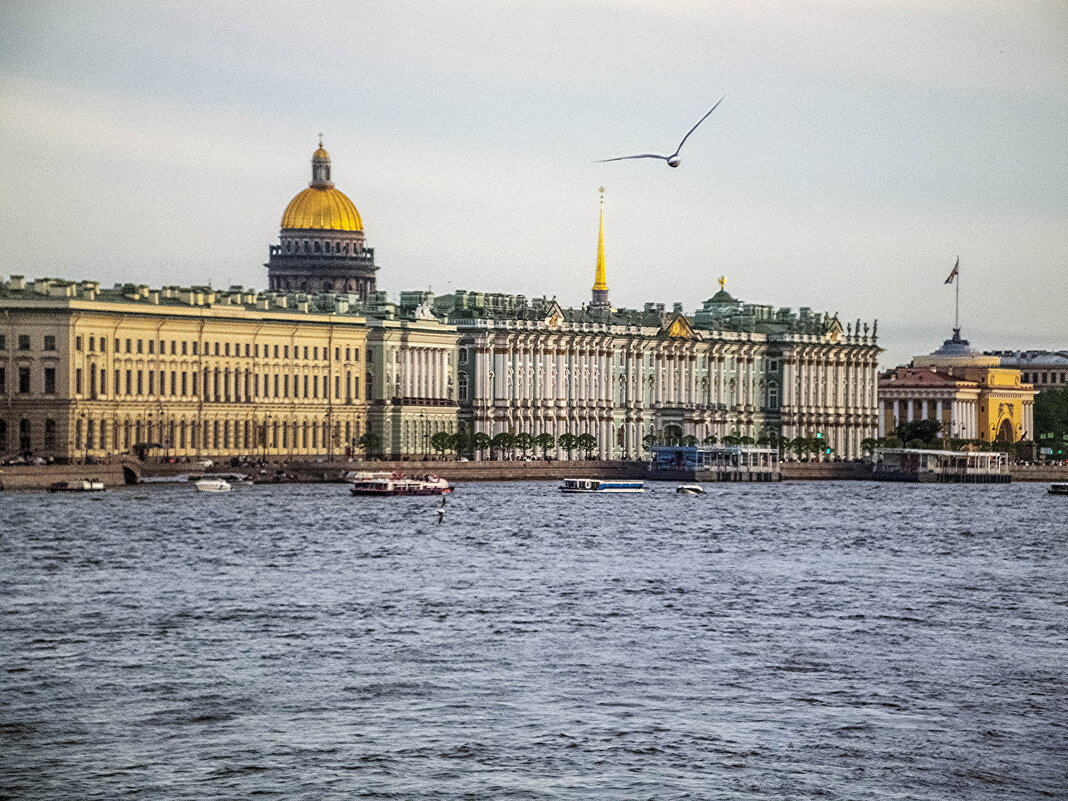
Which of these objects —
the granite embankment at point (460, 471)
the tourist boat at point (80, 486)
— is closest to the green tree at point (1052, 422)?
the granite embankment at point (460, 471)

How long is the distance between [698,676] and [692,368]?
96.1 meters

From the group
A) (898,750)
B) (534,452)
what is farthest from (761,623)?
(534,452)

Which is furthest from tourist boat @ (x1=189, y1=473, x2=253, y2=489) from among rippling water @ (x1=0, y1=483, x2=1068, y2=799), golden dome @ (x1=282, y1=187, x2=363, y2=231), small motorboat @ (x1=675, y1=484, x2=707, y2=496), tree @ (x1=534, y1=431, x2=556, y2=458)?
golden dome @ (x1=282, y1=187, x2=363, y2=231)

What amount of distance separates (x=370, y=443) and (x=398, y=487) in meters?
18.7

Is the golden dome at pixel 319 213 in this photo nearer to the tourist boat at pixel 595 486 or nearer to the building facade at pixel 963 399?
the tourist boat at pixel 595 486

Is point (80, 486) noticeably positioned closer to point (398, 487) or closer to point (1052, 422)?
point (398, 487)

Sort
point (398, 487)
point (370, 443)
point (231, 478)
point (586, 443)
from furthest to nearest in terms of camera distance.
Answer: point (586, 443) → point (370, 443) → point (231, 478) → point (398, 487)

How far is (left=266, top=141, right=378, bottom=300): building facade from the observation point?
117m

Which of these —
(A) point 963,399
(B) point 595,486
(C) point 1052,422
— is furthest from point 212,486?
(C) point 1052,422

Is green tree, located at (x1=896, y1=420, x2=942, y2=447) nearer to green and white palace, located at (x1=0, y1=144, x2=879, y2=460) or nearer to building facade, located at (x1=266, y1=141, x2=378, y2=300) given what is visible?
green and white palace, located at (x1=0, y1=144, x2=879, y2=460)

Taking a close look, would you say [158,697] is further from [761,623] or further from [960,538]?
[960,538]

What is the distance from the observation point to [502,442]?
345 ft

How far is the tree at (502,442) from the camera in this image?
105062 mm

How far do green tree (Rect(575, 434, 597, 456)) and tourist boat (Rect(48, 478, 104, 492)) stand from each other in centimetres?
3987
